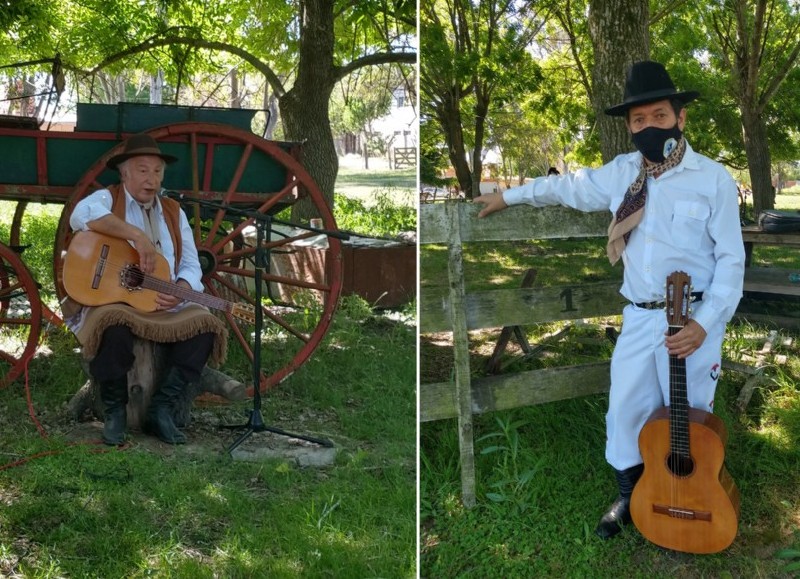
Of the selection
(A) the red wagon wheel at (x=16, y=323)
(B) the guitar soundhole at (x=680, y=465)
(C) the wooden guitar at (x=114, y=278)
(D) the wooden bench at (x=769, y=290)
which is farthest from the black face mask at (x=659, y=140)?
(A) the red wagon wheel at (x=16, y=323)

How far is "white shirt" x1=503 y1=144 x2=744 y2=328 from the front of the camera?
2.13 m

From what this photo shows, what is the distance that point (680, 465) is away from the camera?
224 centimetres

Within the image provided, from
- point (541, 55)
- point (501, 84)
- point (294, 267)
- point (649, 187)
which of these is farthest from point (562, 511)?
point (541, 55)

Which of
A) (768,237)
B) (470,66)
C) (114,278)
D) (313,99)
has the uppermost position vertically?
(470,66)

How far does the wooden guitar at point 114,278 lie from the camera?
2920 millimetres

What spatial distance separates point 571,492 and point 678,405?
544 mm

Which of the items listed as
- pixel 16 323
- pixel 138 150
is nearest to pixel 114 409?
pixel 16 323

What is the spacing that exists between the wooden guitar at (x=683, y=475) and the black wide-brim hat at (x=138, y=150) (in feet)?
6.63

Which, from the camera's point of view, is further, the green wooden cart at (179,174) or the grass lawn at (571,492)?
the green wooden cart at (179,174)

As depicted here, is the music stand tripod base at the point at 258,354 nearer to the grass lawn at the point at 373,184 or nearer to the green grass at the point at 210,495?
the green grass at the point at 210,495

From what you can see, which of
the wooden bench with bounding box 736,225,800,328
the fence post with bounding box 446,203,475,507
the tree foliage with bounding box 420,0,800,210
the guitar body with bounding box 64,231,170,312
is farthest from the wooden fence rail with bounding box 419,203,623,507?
the wooden bench with bounding box 736,225,800,328

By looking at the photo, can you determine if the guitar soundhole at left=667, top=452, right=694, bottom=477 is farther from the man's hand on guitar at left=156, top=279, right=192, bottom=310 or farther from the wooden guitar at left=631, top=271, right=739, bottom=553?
the man's hand on guitar at left=156, top=279, right=192, bottom=310

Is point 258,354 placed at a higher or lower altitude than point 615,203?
lower

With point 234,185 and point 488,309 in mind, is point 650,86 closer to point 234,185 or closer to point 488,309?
point 488,309
